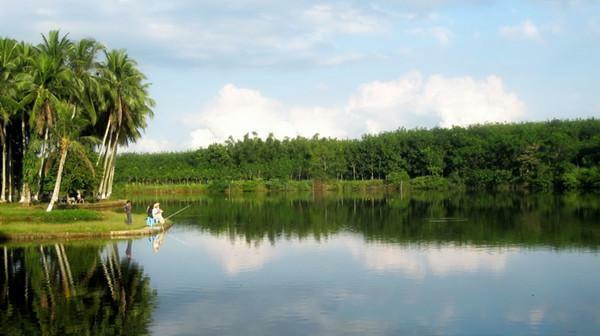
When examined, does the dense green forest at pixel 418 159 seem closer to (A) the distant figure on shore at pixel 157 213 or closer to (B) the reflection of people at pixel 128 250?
(A) the distant figure on shore at pixel 157 213

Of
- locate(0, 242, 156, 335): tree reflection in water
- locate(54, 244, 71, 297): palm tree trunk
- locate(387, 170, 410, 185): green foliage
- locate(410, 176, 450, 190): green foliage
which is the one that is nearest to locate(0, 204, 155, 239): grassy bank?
locate(54, 244, 71, 297): palm tree trunk

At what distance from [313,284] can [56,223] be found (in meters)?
18.7

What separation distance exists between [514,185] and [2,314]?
99.1 m

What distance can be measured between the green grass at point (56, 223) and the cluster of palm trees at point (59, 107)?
3.01 m

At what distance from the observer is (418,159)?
117m

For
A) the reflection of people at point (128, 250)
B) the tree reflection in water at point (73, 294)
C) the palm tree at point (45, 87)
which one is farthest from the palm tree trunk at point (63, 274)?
the palm tree at point (45, 87)

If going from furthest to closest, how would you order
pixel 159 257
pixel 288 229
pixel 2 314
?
pixel 288 229 < pixel 159 257 < pixel 2 314

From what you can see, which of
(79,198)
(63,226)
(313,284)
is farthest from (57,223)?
(79,198)

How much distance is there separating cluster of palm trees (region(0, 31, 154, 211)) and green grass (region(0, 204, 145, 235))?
301cm

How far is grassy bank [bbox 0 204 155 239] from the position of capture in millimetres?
31312

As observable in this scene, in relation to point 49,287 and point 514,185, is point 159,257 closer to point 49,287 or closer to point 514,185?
point 49,287

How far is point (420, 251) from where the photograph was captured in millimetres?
27281

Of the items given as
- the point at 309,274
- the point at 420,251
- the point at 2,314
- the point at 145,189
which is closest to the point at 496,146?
the point at 145,189

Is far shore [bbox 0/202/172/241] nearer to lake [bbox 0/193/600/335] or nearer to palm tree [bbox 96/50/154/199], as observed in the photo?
lake [bbox 0/193/600/335]
